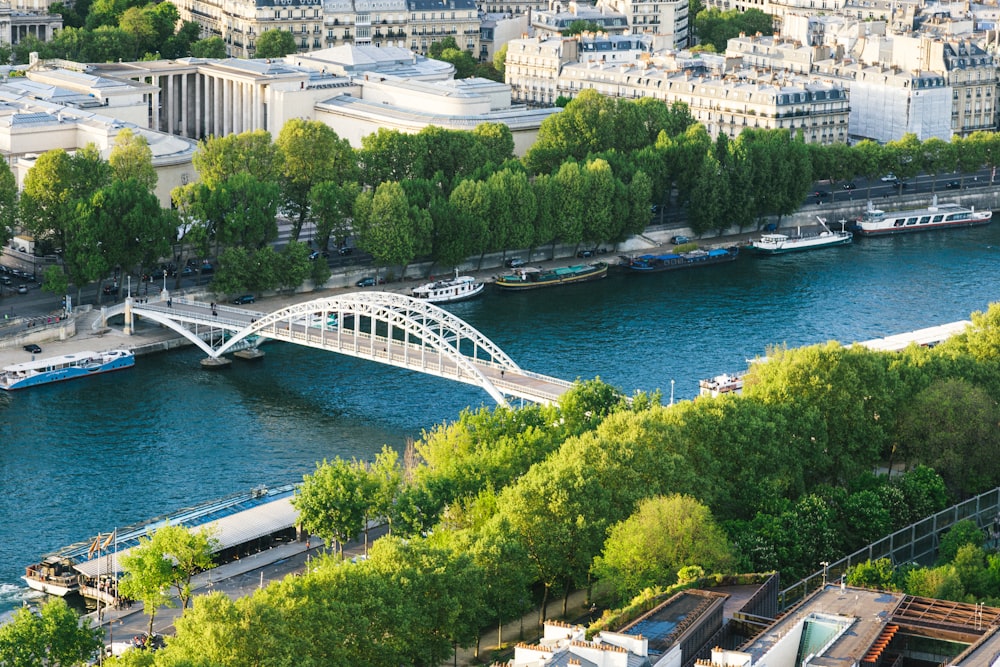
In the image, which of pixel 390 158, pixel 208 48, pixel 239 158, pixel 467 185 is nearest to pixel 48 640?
pixel 239 158

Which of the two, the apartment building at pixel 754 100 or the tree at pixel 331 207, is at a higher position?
the apartment building at pixel 754 100

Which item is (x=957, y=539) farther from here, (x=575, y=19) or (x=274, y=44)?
(x=575, y=19)

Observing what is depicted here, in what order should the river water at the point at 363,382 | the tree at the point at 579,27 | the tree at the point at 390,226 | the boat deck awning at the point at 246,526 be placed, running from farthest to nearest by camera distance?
the tree at the point at 579,27 < the tree at the point at 390,226 < the river water at the point at 363,382 < the boat deck awning at the point at 246,526

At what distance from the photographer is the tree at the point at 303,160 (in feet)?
334

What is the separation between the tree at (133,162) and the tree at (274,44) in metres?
35.4

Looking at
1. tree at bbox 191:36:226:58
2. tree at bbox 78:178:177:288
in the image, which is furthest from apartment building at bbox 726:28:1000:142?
tree at bbox 78:178:177:288

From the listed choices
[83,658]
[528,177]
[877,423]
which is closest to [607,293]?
[528,177]

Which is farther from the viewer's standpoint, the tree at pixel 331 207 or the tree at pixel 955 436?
the tree at pixel 331 207

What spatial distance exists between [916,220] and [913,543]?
5649cm

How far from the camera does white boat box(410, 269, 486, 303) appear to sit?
317ft

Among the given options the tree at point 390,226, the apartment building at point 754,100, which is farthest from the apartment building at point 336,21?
the tree at point 390,226

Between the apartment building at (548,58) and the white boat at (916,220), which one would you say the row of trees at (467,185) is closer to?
the white boat at (916,220)

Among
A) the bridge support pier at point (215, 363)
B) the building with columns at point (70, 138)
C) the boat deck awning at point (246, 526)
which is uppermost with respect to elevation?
the building with columns at point (70, 138)

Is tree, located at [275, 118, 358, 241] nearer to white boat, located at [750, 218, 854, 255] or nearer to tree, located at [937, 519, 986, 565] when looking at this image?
white boat, located at [750, 218, 854, 255]
